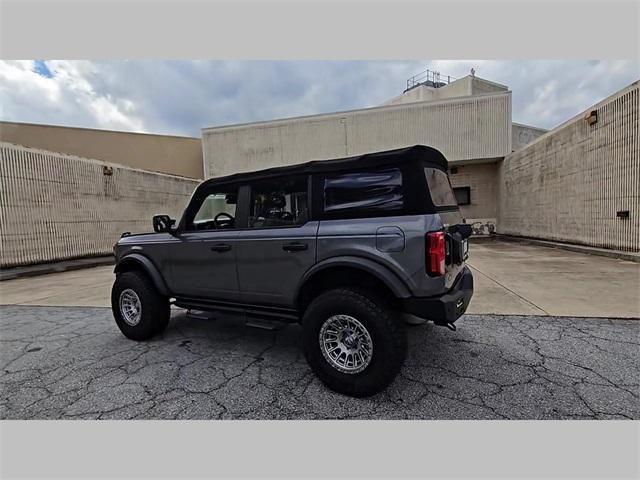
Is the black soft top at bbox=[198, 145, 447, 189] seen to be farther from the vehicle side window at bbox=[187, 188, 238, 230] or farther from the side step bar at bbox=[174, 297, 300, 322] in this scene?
the side step bar at bbox=[174, 297, 300, 322]

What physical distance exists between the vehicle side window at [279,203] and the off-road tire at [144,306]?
1611 mm

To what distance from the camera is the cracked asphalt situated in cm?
229

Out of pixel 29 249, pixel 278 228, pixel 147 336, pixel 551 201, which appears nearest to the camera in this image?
pixel 278 228

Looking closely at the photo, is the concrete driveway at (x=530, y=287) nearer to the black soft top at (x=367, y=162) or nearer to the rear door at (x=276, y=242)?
the black soft top at (x=367, y=162)

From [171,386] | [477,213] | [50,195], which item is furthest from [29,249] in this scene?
[477,213]

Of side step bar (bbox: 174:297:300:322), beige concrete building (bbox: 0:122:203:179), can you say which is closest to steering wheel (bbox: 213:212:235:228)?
side step bar (bbox: 174:297:300:322)

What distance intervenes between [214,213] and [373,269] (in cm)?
206

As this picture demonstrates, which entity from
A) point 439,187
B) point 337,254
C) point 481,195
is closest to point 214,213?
point 337,254

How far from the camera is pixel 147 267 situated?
12.1 feet

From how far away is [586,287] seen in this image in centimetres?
530

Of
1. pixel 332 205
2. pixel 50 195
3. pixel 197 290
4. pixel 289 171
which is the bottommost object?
pixel 197 290

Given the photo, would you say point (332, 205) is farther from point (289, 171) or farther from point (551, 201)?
point (551, 201)

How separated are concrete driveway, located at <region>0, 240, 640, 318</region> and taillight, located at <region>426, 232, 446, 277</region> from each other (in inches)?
101

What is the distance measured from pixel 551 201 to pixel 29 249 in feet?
55.7
